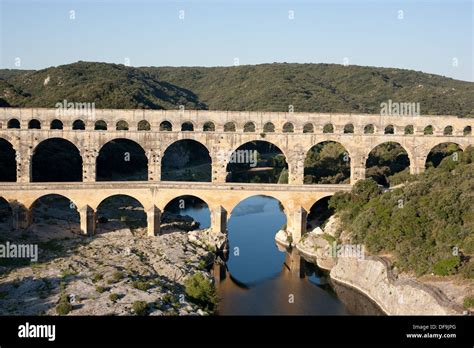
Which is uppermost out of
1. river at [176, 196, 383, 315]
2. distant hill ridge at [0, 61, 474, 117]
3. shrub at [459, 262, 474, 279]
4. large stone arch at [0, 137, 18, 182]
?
distant hill ridge at [0, 61, 474, 117]

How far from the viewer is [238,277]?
119 ft

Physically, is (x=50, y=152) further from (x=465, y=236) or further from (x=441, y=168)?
(x=465, y=236)

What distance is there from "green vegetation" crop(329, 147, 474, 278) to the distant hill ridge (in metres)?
37.9

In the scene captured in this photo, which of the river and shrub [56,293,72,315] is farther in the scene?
the river

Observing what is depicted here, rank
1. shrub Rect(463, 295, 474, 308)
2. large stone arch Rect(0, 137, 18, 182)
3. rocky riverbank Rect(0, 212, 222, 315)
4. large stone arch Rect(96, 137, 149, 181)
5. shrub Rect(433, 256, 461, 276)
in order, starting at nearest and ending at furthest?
shrub Rect(463, 295, 474, 308)
rocky riverbank Rect(0, 212, 222, 315)
shrub Rect(433, 256, 461, 276)
large stone arch Rect(0, 137, 18, 182)
large stone arch Rect(96, 137, 149, 181)

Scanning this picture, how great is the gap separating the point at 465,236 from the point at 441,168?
36.9 ft

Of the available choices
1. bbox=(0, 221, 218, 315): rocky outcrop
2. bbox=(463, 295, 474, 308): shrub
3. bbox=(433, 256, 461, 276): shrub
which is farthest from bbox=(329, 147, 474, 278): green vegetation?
bbox=(0, 221, 218, 315): rocky outcrop

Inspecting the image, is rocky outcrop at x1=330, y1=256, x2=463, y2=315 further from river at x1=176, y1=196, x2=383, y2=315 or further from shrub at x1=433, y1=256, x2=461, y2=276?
shrub at x1=433, y1=256, x2=461, y2=276

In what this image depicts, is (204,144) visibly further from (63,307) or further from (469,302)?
(469,302)

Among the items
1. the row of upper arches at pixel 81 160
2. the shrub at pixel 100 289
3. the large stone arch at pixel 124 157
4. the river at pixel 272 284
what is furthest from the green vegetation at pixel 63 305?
the large stone arch at pixel 124 157

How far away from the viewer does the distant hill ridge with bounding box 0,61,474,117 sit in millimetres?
73188

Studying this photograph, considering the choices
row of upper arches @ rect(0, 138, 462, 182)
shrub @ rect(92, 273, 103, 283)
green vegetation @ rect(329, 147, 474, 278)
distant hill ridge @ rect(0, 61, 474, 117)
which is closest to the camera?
green vegetation @ rect(329, 147, 474, 278)

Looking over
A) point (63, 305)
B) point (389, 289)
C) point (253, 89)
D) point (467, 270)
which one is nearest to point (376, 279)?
point (389, 289)

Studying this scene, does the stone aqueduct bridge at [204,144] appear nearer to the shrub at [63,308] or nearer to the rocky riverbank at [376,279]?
the rocky riverbank at [376,279]
